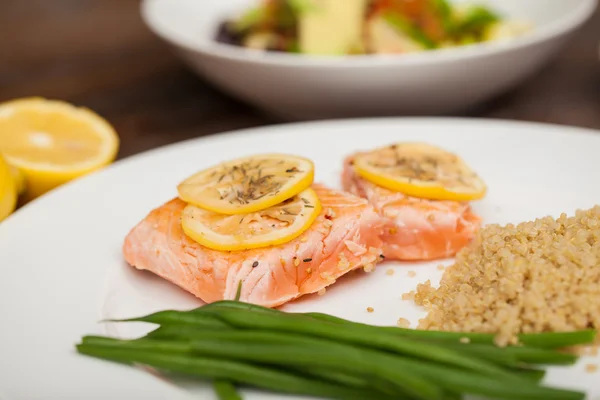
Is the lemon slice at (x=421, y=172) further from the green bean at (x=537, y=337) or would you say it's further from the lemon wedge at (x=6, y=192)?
the lemon wedge at (x=6, y=192)

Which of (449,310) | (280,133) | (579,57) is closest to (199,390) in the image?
(449,310)

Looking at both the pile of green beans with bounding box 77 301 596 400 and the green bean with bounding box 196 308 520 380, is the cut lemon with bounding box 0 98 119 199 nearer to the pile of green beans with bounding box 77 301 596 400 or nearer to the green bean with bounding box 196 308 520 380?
the pile of green beans with bounding box 77 301 596 400

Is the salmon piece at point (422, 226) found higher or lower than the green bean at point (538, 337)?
lower

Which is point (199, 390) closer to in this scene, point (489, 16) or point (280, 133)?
point (280, 133)

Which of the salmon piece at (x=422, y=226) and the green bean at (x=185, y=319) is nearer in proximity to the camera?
the green bean at (x=185, y=319)

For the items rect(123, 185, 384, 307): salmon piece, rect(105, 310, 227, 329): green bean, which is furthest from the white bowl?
rect(105, 310, 227, 329): green bean

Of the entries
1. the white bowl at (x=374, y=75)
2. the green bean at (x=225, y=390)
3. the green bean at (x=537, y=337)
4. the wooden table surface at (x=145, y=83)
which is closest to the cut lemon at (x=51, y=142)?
the wooden table surface at (x=145, y=83)
